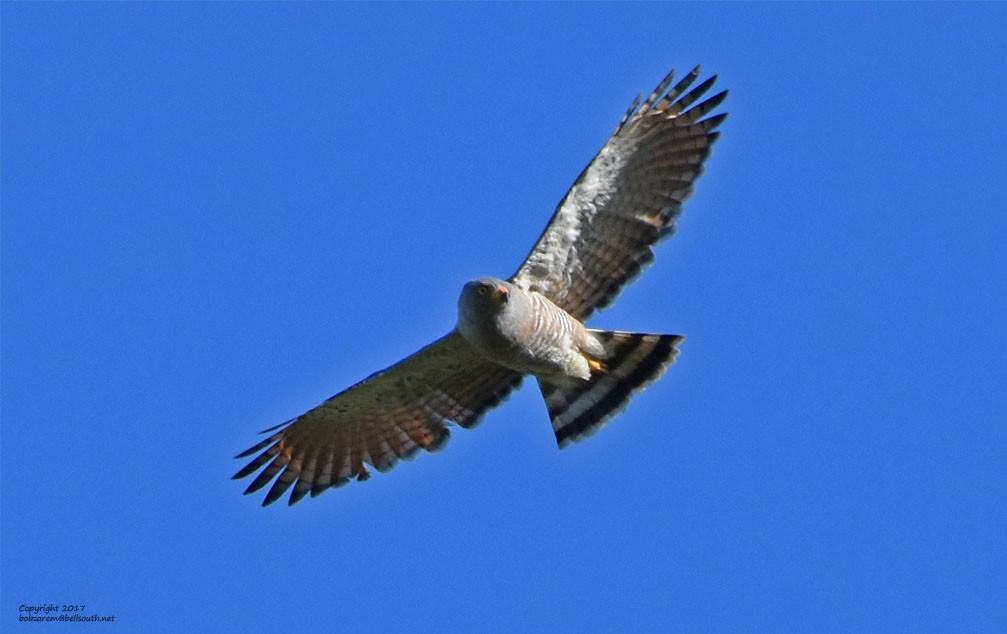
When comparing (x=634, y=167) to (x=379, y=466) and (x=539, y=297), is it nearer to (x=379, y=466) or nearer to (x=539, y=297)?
(x=539, y=297)

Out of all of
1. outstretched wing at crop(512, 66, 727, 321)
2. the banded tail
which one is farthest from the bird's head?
the banded tail

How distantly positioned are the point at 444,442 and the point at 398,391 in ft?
2.09

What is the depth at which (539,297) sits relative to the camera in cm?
1602

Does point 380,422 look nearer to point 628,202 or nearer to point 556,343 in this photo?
point 556,343

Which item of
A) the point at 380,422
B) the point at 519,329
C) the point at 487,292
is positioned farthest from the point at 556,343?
the point at 380,422

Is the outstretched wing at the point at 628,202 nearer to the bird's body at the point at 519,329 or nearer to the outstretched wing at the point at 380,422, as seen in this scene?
the bird's body at the point at 519,329

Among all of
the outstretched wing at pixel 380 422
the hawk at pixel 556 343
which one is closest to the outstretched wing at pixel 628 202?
the hawk at pixel 556 343

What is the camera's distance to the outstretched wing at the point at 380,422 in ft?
54.5

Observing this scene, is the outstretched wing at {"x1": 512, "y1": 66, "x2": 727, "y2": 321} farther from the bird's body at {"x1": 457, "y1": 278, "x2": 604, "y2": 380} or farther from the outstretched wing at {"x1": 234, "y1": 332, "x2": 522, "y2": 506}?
the outstretched wing at {"x1": 234, "y1": 332, "x2": 522, "y2": 506}

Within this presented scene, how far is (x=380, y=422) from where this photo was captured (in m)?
17.0

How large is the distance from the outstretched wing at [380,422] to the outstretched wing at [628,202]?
100cm

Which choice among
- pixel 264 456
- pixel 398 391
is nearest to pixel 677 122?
pixel 398 391

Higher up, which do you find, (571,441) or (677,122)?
(677,122)

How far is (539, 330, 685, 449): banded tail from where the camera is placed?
16625 millimetres
